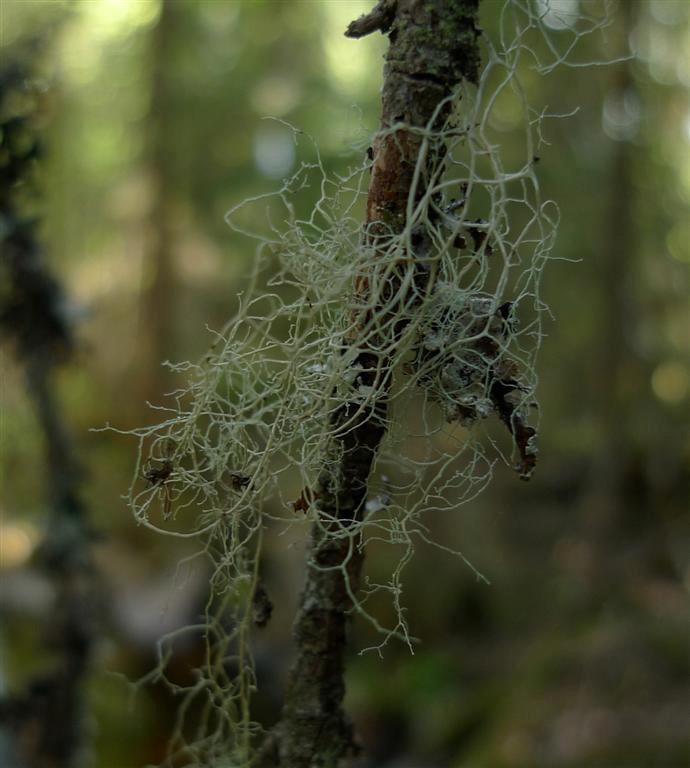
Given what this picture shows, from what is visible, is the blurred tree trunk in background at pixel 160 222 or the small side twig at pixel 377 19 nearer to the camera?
the small side twig at pixel 377 19

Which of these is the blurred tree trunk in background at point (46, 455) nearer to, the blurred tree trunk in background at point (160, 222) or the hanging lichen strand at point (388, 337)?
the hanging lichen strand at point (388, 337)

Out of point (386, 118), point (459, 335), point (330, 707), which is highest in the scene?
point (386, 118)

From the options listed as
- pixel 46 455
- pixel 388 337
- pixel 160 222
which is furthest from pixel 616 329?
pixel 160 222

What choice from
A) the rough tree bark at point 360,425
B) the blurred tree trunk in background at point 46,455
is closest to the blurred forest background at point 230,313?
the blurred tree trunk in background at point 46,455

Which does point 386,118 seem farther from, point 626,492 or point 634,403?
point 626,492

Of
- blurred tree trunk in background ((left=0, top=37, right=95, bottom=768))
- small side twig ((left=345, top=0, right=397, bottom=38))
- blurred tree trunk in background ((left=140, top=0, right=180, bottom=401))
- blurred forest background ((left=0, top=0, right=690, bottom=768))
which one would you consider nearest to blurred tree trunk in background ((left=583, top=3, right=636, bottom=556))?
blurred forest background ((left=0, top=0, right=690, bottom=768))

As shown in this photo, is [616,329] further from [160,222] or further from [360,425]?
[160,222]

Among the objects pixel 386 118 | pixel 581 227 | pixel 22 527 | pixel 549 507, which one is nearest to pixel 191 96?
pixel 581 227
